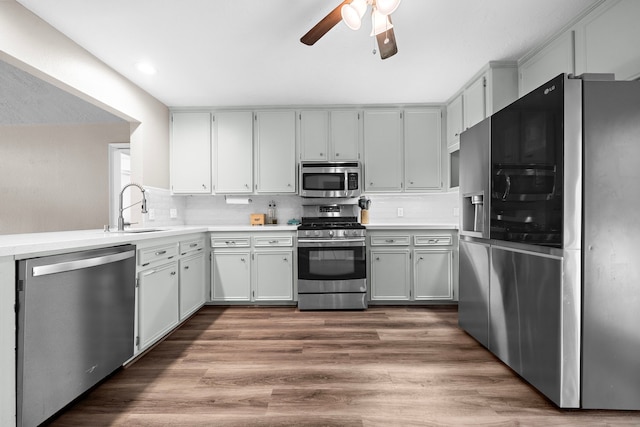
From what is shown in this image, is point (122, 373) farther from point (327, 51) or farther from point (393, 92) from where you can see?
point (393, 92)

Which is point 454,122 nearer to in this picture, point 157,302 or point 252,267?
point 252,267

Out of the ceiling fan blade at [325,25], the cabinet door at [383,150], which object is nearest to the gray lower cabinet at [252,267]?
the cabinet door at [383,150]

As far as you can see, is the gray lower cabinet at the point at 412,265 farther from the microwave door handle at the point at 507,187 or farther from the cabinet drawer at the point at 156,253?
the cabinet drawer at the point at 156,253

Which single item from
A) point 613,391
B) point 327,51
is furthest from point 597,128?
point 327,51

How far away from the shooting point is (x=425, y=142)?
13.3 feet

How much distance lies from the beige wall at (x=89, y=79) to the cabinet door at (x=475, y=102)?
3.58m

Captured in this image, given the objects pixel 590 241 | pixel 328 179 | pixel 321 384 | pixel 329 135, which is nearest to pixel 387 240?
pixel 328 179

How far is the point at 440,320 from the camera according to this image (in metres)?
3.22

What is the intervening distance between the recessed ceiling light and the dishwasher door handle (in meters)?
1.85

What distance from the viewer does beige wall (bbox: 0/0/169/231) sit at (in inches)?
80.4

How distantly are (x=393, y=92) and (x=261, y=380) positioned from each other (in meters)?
3.25

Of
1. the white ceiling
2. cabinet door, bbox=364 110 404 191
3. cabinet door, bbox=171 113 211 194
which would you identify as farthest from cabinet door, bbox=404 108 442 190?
cabinet door, bbox=171 113 211 194

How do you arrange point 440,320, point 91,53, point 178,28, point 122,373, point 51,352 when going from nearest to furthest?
1. point 51,352
2. point 122,373
3. point 178,28
4. point 91,53
5. point 440,320

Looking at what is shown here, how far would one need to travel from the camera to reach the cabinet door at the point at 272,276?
3.70 m
